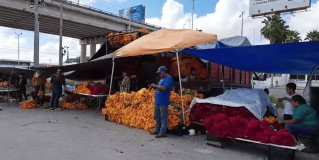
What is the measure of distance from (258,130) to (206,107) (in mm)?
2021

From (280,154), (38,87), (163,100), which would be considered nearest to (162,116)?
(163,100)

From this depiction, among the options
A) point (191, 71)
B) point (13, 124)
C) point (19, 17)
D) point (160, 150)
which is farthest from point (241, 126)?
point (19, 17)

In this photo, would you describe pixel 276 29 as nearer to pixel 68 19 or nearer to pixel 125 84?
pixel 68 19

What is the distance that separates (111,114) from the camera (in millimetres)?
11352

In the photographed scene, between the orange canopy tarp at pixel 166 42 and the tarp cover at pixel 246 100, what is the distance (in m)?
1.83

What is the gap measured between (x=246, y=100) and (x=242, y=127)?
1503 millimetres

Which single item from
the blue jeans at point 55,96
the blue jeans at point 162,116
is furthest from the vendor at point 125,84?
the blue jeans at point 162,116

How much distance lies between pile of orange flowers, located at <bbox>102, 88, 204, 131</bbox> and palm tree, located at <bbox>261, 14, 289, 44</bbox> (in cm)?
5503

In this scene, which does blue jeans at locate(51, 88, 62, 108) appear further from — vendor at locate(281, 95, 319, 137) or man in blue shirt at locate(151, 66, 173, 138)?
vendor at locate(281, 95, 319, 137)

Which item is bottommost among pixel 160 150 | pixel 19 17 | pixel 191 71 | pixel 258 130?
pixel 160 150

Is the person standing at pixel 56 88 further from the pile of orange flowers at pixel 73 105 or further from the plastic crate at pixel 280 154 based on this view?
the plastic crate at pixel 280 154

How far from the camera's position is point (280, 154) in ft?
21.4

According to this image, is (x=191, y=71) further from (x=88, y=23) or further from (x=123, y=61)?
(x=88, y=23)

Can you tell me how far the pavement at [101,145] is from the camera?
6.83 metres
